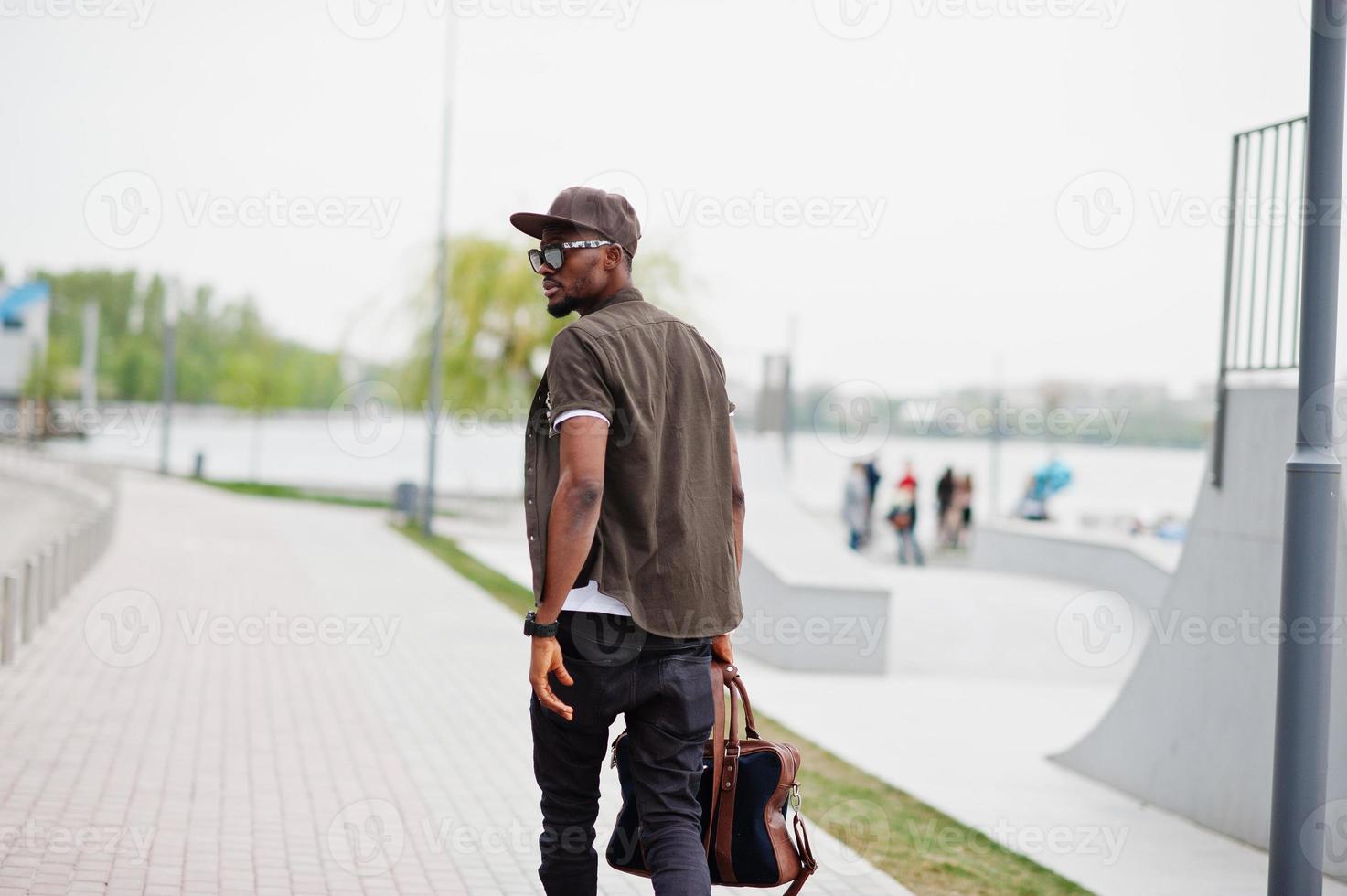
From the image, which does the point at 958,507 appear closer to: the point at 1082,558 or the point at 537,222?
the point at 1082,558

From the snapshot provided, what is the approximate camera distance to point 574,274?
338 cm

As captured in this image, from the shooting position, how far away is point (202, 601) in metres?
13.4

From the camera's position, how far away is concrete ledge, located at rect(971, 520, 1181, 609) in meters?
16.1

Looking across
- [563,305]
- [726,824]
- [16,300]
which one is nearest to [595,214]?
[563,305]

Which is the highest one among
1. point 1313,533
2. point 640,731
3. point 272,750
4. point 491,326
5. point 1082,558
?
point 491,326

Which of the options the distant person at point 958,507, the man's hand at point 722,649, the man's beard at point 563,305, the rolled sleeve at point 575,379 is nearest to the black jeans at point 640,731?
the man's hand at point 722,649

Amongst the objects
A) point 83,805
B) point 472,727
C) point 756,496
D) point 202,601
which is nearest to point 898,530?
point 756,496

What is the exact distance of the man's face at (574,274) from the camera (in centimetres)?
337

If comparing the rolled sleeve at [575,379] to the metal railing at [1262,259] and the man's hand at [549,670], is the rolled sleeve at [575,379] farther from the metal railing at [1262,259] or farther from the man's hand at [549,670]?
the metal railing at [1262,259]

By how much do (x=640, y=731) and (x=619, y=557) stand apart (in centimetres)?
42

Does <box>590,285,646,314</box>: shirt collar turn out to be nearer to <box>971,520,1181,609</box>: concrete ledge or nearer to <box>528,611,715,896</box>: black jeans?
<box>528,611,715,896</box>: black jeans

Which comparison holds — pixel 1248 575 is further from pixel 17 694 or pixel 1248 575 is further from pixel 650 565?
pixel 17 694

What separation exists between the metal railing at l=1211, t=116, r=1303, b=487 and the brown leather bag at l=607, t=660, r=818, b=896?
3807mm

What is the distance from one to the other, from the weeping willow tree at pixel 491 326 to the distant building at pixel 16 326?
77.5 meters
